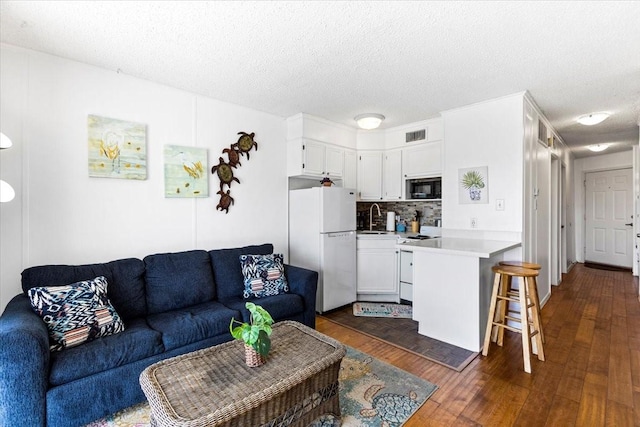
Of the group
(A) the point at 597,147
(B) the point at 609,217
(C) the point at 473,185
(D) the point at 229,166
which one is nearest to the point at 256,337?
(D) the point at 229,166

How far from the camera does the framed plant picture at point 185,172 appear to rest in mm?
2949

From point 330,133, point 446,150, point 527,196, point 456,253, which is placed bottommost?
point 456,253

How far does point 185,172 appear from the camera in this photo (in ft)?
10.0

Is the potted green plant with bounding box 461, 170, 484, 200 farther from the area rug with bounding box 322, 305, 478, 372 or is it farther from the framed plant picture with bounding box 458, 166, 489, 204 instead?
the area rug with bounding box 322, 305, 478, 372

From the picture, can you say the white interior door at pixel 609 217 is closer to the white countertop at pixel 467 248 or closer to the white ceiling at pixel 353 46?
the white ceiling at pixel 353 46

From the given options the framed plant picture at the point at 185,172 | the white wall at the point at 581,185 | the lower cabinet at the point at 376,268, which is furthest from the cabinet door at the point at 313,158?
the white wall at the point at 581,185

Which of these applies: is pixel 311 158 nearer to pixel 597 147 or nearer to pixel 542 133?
pixel 542 133

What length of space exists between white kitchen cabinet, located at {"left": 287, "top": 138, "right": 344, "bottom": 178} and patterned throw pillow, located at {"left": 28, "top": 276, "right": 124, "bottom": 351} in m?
2.42

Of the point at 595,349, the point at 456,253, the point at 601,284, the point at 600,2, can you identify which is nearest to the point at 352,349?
the point at 456,253

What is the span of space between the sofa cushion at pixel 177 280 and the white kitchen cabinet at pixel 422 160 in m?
2.96

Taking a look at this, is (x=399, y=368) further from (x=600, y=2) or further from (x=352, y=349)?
(x=600, y=2)

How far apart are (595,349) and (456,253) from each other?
5.02 feet

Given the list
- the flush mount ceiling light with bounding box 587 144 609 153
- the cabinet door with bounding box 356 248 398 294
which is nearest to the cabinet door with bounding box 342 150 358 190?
the cabinet door with bounding box 356 248 398 294

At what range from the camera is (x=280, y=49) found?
2.25 m
